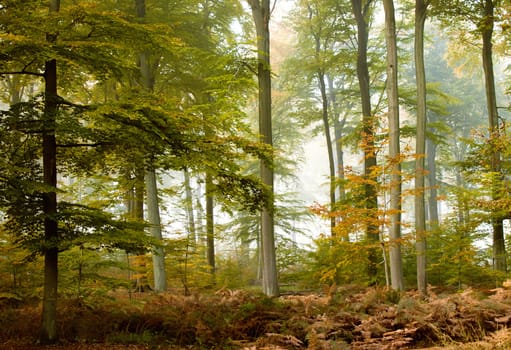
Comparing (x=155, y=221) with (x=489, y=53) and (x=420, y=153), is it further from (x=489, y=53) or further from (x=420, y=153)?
(x=489, y=53)

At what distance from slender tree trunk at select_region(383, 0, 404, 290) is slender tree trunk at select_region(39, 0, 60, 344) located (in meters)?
7.00

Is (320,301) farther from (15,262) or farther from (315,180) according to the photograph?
(315,180)

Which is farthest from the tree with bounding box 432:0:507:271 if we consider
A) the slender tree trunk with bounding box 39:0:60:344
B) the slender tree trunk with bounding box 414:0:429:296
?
the slender tree trunk with bounding box 39:0:60:344

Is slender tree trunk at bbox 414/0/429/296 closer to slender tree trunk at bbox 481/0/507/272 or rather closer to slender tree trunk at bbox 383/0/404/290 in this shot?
slender tree trunk at bbox 383/0/404/290

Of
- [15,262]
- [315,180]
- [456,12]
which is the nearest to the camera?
[15,262]

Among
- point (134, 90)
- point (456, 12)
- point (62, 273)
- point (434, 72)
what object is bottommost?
point (62, 273)

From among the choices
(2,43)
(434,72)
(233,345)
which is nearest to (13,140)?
(2,43)

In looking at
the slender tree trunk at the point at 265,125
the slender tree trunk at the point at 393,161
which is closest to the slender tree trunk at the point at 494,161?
the slender tree trunk at the point at 393,161

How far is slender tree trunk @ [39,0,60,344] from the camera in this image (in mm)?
5789

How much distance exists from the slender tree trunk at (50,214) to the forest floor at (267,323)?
0.36m

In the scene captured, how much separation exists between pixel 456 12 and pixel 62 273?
12943 millimetres

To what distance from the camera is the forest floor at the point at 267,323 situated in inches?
224

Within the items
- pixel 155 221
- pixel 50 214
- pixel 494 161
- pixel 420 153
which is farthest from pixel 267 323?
pixel 494 161

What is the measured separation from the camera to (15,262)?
831 cm
